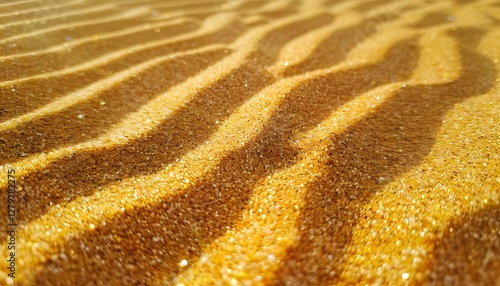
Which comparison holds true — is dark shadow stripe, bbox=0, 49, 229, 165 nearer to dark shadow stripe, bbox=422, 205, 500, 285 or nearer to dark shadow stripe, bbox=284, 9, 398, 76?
dark shadow stripe, bbox=284, 9, 398, 76

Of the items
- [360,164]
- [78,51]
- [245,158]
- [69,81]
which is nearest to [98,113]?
[69,81]

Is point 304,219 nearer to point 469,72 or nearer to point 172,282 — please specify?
point 172,282

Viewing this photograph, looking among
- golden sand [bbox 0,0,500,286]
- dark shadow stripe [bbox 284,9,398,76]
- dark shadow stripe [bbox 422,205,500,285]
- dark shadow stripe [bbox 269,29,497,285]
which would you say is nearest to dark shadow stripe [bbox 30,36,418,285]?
golden sand [bbox 0,0,500,286]

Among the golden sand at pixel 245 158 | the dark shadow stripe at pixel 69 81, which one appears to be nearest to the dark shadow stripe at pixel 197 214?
the golden sand at pixel 245 158

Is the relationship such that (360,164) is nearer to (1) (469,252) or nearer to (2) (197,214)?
(1) (469,252)

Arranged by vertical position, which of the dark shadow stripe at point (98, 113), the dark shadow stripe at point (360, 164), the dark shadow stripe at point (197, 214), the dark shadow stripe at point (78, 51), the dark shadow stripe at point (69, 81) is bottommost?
the dark shadow stripe at point (360, 164)

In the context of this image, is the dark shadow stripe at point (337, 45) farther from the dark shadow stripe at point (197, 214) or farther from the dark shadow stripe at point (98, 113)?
the dark shadow stripe at point (98, 113)

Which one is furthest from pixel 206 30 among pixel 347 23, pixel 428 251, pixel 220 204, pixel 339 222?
pixel 428 251

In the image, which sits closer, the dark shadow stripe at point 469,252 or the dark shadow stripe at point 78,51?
the dark shadow stripe at point 469,252
